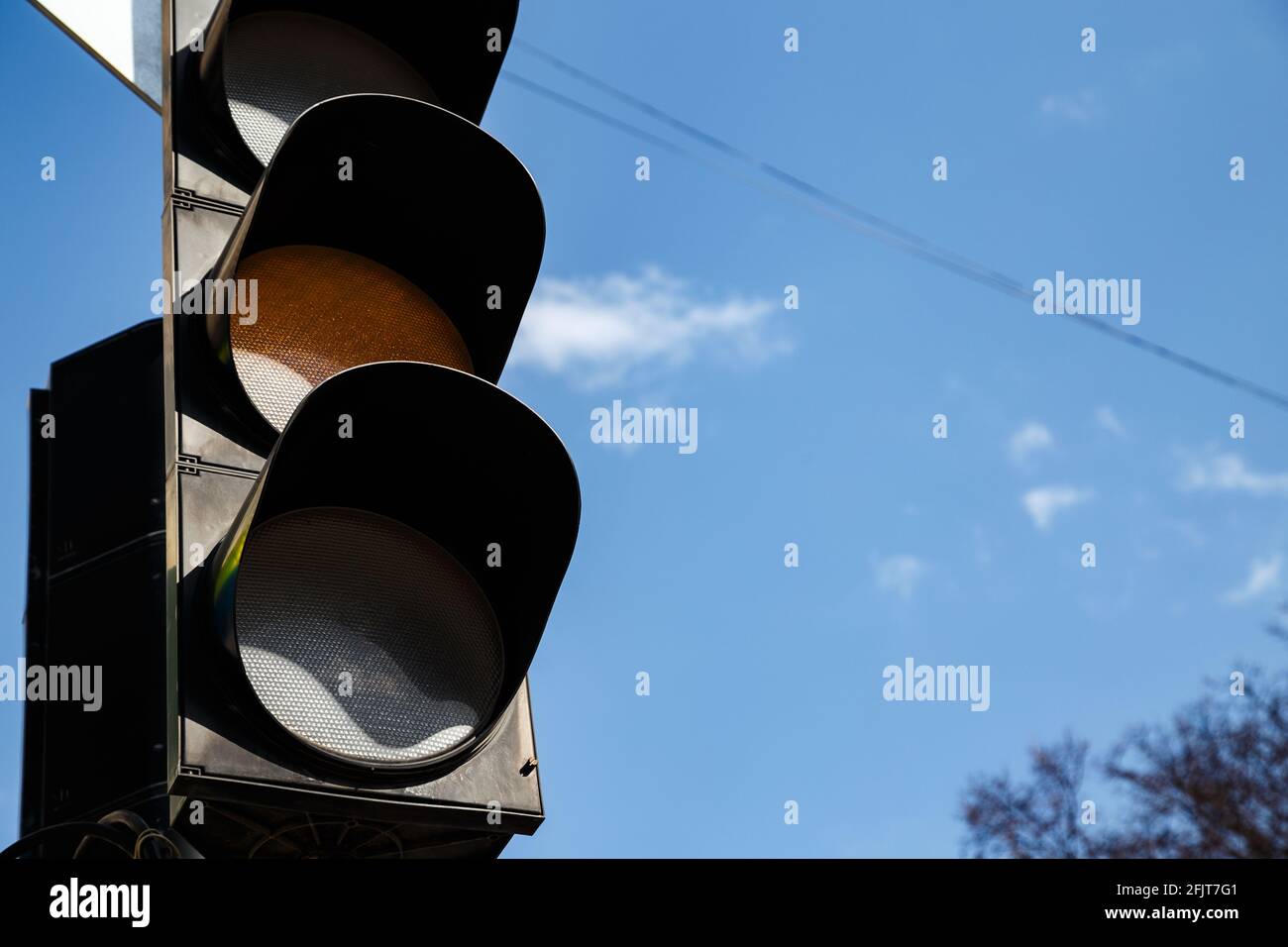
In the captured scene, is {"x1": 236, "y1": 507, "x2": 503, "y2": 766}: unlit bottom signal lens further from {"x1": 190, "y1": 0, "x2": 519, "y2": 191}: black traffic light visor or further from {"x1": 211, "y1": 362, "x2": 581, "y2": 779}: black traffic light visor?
{"x1": 190, "y1": 0, "x2": 519, "y2": 191}: black traffic light visor

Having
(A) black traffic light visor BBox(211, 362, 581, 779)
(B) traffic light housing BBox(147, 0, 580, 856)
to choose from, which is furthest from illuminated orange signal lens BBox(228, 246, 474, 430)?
(A) black traffic light visor BBox(211, 362, 581, 779)

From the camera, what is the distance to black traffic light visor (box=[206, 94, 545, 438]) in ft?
10.5

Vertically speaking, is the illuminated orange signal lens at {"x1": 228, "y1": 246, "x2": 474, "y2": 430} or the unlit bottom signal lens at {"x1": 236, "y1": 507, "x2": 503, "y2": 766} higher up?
the illuminated orange signal lens at {"x1": 228, "y1": 246, "x2": 474, "y2": 430}

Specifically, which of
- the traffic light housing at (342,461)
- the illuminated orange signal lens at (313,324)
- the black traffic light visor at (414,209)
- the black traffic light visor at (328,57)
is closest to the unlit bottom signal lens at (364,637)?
the traffic light housing at (342,461)

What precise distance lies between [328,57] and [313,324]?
0.78 meters

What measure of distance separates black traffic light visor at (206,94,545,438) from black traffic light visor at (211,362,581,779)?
413 mm

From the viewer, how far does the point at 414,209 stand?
3443 millimetres

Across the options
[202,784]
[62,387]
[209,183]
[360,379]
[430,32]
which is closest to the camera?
[202,784]

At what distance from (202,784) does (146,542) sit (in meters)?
1.79

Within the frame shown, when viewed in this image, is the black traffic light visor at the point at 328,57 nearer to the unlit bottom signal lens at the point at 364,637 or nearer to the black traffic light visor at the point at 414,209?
the black traffic light visor at the point at 414,209

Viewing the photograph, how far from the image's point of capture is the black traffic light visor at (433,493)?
2812mm
